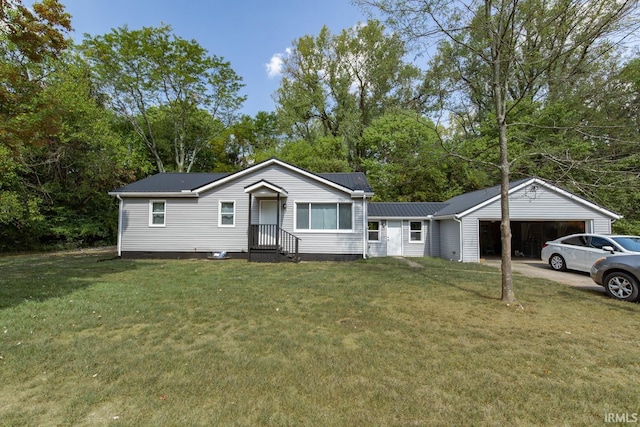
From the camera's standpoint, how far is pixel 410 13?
6.27 meters

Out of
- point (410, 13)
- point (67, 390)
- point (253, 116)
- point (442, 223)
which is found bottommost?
point (67, 390)

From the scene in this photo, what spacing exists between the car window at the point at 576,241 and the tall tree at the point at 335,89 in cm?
1558

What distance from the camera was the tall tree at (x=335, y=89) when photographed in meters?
25.0

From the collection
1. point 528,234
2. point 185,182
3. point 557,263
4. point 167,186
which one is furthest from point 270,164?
point 528,234

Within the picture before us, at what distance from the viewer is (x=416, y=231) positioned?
16234 millimetres

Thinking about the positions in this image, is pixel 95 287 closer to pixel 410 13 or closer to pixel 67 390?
pixel 67 390

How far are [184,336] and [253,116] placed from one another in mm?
27681

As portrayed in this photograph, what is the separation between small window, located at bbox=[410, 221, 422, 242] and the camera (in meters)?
16.2

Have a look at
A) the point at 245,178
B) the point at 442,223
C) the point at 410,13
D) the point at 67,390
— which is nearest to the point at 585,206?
the point at 442,223

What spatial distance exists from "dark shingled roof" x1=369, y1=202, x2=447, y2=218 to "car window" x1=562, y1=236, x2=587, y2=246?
6.13 metres

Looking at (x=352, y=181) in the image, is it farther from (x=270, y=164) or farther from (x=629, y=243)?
(x=629, y=243)

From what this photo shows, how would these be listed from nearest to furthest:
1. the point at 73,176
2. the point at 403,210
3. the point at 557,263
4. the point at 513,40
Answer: the point at 513,40
the point at 557,263
the point at 403,210
the point at 73,176

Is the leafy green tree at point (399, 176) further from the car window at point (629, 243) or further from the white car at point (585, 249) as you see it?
the car window at point (629, 243)

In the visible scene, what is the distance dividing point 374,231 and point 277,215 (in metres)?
5.94
